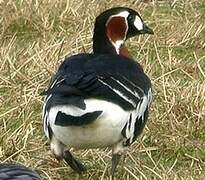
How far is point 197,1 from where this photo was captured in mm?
7160

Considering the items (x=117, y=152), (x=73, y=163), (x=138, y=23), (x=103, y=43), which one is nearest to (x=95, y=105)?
(x=117, y=152)

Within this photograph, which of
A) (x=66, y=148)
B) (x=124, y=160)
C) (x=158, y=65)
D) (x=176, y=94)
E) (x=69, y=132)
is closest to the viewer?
(x=69, y=132)

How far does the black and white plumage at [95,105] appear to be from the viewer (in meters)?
3.88

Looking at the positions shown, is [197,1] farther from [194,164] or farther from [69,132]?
[69,132]

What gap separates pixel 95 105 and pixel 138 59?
192cm

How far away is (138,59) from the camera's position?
578cm

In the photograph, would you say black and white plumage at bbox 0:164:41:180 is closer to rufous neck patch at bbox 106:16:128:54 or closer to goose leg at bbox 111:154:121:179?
goose leg at bbox 111:154:121:179

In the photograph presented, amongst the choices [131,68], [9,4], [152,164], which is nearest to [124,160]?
[152,164]

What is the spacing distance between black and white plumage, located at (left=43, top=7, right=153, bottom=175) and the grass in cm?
28

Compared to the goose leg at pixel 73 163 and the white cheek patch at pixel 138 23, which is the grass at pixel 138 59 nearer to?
the goose leg at pixel 73 163

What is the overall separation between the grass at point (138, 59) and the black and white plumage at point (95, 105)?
0.28 metres

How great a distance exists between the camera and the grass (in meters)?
4.49

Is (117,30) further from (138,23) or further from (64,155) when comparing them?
(64,155)

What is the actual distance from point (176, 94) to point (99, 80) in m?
1.16
